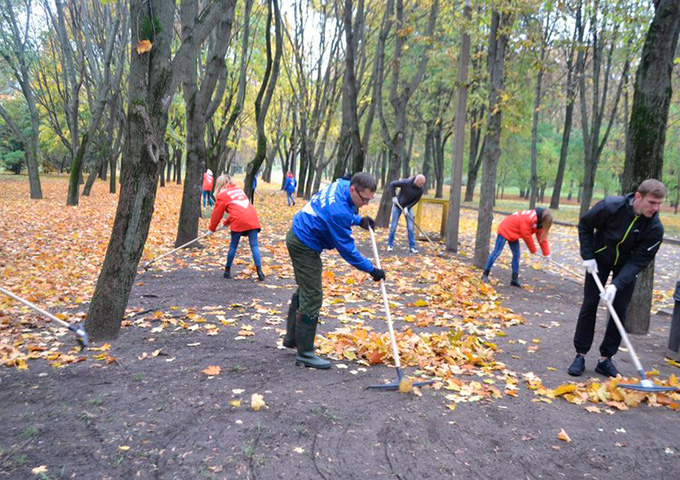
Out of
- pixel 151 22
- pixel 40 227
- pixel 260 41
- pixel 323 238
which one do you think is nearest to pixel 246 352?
pixel 323 238

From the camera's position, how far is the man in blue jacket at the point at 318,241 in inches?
169

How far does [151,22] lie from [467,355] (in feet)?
14.6

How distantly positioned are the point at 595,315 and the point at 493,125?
565 centimetres

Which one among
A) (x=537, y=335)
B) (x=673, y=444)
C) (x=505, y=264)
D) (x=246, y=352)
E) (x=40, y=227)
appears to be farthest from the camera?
(x=40, y=227)

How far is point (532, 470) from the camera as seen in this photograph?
3072 mm

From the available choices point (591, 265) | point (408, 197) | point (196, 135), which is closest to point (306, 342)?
point (591, 265)

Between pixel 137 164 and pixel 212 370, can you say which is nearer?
pixel 212 370

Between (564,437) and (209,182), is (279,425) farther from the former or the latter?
(209,182)

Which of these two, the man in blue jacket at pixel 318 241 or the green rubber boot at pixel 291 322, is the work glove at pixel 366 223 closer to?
the man in blue jacket at pixel 318 241

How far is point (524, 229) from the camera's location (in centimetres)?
819

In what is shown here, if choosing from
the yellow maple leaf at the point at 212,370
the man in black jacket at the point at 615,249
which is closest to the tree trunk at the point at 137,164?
the yellow maple leaf at the point at 212,370

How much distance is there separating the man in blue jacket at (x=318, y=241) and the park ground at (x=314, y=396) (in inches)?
15.0

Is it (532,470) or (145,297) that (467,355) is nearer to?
(532,470)

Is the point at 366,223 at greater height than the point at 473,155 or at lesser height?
lesser
